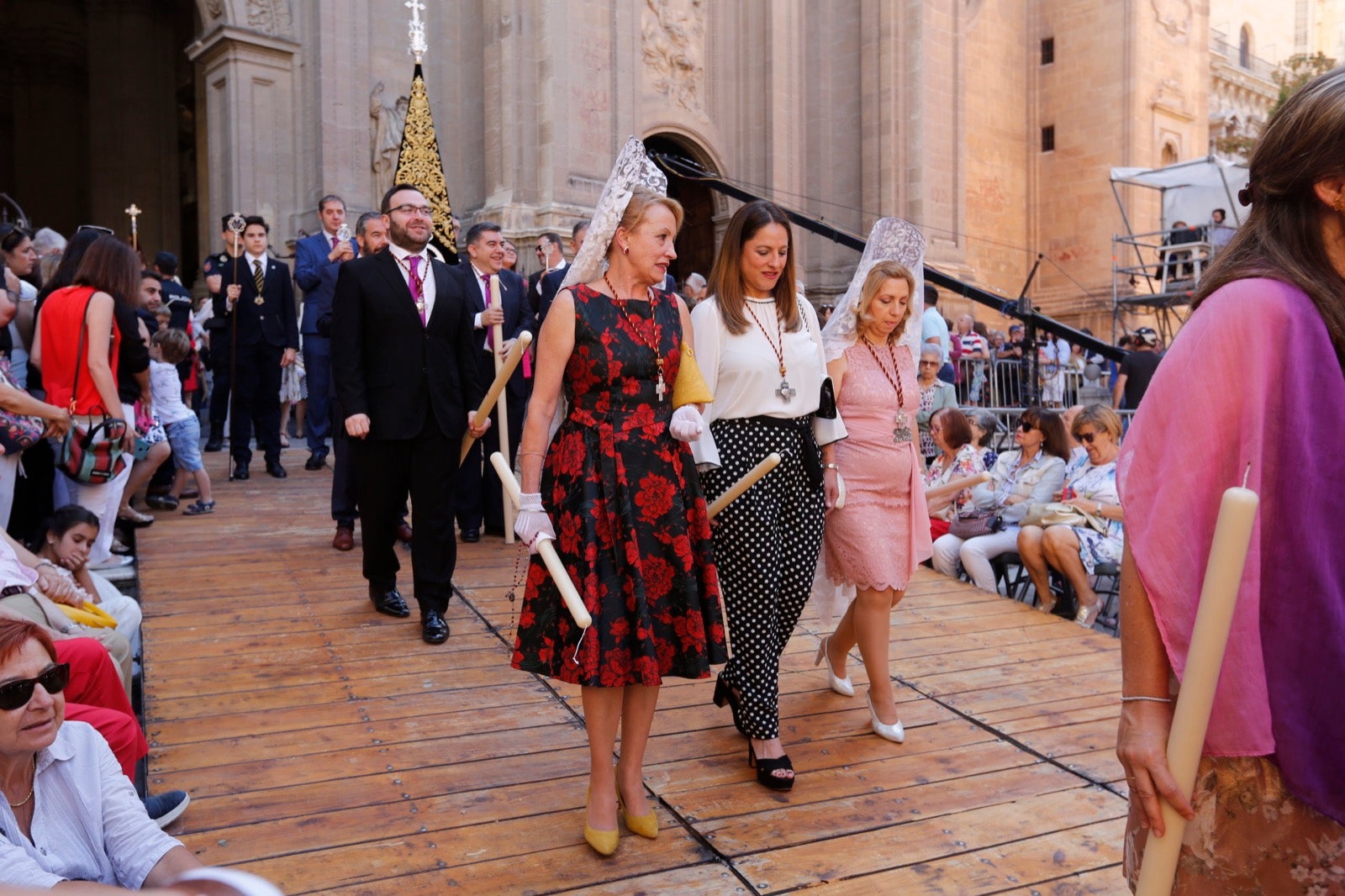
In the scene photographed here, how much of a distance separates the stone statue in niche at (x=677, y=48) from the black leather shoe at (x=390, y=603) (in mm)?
12512

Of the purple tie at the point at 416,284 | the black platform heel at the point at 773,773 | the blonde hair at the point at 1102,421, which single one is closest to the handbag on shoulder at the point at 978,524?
the blonde hair at the point at 1102,421

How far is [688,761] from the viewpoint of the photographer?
400cm

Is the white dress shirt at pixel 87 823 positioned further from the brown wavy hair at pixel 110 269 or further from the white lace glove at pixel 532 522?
the brown wavy hair at pixel 110 269

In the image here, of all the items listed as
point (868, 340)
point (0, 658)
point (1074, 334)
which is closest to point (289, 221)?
point (1074, 334)

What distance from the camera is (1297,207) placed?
1.64 metres

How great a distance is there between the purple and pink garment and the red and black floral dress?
6.11 ft

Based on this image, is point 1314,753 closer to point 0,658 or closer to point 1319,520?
point 1319,520

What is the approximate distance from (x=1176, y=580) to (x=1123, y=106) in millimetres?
24852

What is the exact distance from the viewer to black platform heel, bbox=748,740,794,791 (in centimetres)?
376

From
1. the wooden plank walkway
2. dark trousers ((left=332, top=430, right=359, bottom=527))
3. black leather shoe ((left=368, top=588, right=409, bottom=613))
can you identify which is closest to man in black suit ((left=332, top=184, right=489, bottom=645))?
black leather shoe ((left=368, top=588, right=409, bottom=613))

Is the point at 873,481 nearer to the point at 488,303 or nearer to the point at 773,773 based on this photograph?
the point at 773,773

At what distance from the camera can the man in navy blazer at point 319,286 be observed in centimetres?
838

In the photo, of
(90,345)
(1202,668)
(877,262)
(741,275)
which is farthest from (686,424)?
(90,345)

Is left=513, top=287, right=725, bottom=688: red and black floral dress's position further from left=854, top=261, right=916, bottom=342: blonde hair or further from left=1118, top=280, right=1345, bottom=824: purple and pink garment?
left=1118, top=280, right=1345, bottom=824: purple and pink garment
